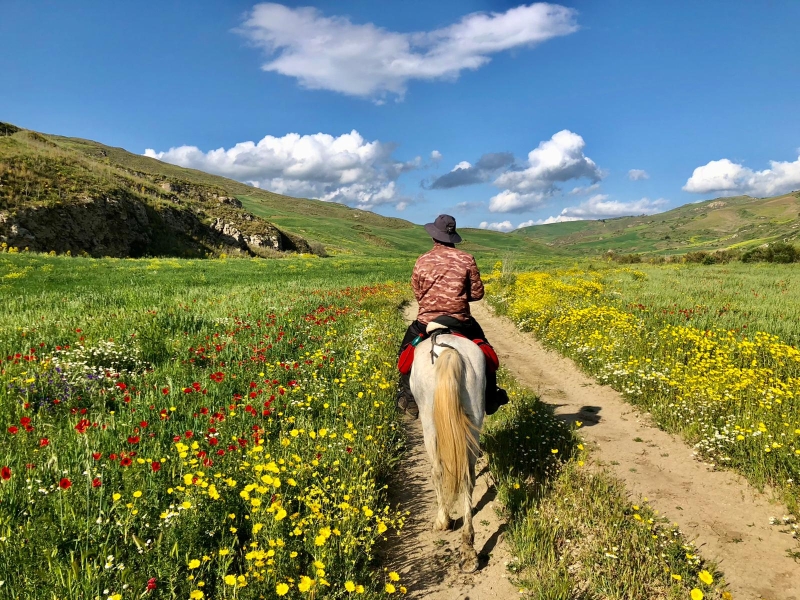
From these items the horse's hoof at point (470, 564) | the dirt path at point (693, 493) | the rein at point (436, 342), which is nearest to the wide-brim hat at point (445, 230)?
the rein at point (436, 342)

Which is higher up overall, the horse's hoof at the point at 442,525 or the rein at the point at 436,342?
the rein at the point at 436,342

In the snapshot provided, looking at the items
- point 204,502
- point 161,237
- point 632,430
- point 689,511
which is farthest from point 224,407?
point 161,237

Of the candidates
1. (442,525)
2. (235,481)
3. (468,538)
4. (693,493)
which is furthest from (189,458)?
(693,493)

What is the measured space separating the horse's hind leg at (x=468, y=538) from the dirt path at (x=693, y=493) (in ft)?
6.98

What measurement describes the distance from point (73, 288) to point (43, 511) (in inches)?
620

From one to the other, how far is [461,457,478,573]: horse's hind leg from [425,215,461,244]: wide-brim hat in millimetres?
2771

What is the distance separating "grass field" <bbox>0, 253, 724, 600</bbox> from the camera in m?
3.08

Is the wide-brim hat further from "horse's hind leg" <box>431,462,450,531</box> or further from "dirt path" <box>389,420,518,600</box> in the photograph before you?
"dirt path" <box>389,420,518,600</box>

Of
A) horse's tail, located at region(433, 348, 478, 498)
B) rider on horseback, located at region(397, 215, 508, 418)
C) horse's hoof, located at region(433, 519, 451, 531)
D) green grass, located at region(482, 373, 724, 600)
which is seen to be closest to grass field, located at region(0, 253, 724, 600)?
green grass, located at region(482, 373, 724, 600)

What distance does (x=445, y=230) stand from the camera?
5527 millimetres

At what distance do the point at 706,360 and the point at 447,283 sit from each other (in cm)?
640

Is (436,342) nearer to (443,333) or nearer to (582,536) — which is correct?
(443,333)

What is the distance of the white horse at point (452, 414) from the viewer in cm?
408

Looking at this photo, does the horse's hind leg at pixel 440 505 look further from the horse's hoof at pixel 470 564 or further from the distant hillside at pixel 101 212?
the distant hillside at pixel 101 212
